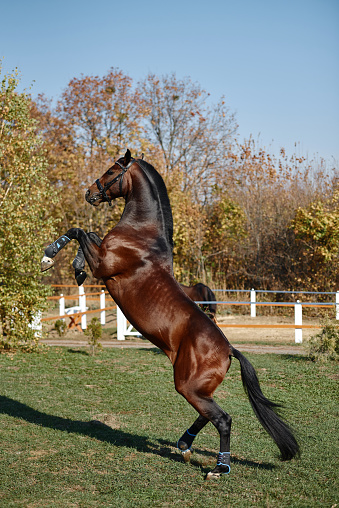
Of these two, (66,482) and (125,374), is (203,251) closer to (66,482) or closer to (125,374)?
(125,374)

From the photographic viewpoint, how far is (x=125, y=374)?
9.77m

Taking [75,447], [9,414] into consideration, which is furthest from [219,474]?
[9,414]

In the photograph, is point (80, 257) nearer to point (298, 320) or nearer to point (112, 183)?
point (112, 183)

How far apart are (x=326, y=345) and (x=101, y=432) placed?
20.1 feet

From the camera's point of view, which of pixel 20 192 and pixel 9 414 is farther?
pixel 20 192

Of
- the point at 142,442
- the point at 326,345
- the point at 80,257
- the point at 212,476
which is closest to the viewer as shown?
the point at 212,476

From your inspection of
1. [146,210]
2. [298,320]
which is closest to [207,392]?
[146,210]

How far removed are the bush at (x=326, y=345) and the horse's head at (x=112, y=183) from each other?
6957 millimetres

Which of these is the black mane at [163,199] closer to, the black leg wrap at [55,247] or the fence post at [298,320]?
the black leg wrap at [55,247]

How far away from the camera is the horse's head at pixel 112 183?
5.21 metres

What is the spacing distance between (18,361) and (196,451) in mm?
6507

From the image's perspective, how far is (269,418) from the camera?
4.91 m

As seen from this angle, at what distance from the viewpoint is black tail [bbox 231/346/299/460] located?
190 inches

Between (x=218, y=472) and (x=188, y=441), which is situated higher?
(x=188, y=441)
